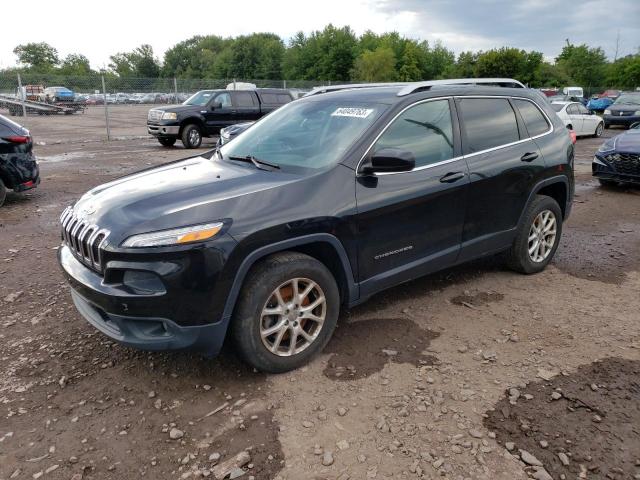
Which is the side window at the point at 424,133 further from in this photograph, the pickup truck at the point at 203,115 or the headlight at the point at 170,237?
the pickup truck at the point at 203,115

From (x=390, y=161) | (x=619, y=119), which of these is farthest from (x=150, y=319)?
(x=619, y=119)

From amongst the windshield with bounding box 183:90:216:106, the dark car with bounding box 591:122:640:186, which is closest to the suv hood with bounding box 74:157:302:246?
the dark car with bounding box 591:122:640:186

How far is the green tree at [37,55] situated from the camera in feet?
311

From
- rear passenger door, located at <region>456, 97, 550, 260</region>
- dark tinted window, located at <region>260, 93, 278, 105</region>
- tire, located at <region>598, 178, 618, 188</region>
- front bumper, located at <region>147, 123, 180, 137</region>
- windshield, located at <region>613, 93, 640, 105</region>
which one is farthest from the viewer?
windshield, located at <region>613, 93, 640, 105</region>

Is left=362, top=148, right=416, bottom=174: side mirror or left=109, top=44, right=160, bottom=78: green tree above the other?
left=109, top=44, right=160, bottom=78: green tree

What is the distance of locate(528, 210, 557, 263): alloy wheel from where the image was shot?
4909mm

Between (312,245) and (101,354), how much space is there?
1666 mm

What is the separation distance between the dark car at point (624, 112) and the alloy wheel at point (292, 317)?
78.3 feet

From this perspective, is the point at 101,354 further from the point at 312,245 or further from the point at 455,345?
the point at 455,345

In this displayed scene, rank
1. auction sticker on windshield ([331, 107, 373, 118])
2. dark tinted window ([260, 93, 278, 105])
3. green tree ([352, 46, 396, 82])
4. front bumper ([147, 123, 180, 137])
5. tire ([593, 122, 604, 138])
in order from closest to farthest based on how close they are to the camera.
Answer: auction sticker on windshield ([331, 107, 373, 118]) < front bumper ([147, 123, 180, 137]) < dark tinted window ([260, 93, 278, 105]) < tire ([593, 122, 604, 138]) < green tree ([352, 46, 396, 82])

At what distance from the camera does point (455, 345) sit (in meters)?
3.67

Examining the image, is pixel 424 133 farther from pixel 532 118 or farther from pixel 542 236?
pixel 542 236

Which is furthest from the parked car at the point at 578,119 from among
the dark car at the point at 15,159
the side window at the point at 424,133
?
the dark car at the point at 15,159

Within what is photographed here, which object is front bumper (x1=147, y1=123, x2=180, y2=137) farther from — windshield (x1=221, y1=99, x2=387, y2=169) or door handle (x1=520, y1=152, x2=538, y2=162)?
door handle (x1=520, y1=152, x2=538, y2=162)
